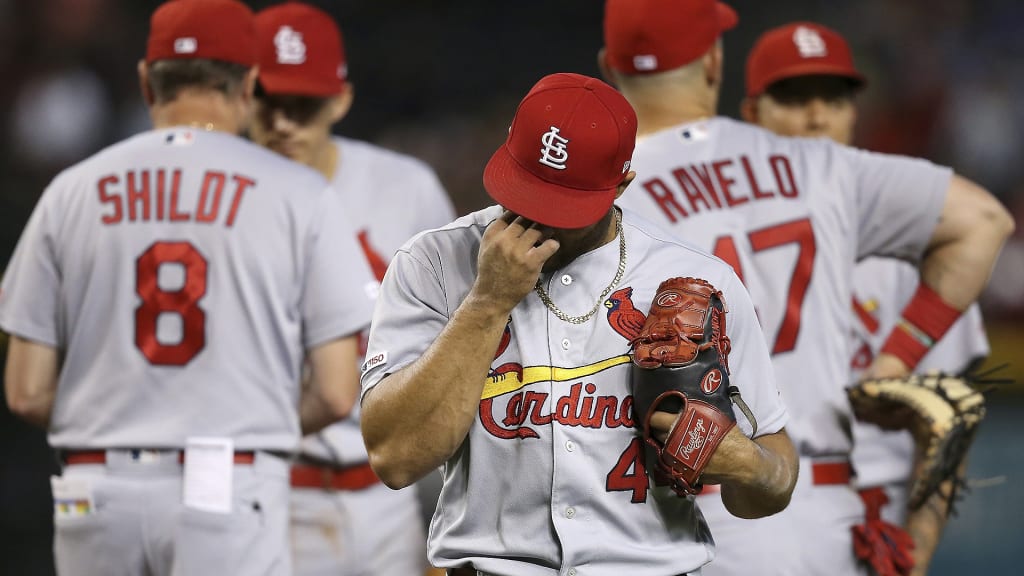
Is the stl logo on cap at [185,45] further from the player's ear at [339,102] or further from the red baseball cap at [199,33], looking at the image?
the player's ear at [339,102]

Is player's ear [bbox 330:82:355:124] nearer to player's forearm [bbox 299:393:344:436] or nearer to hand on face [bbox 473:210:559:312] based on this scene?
player's forearm [bbox 299:393:344:436]

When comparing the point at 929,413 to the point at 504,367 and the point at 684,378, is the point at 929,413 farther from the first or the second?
the point at 504,367

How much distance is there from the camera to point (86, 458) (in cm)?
368

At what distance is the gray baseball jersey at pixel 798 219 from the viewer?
141 inches

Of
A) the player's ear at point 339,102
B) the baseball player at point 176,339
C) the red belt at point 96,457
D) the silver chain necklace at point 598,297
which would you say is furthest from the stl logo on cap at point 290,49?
the silver chain necklace at point 598,297

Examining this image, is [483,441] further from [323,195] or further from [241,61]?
[241,61]

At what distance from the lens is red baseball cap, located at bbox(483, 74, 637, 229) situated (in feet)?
7.93

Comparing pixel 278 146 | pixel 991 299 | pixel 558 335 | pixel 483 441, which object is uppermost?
pixel 558 335

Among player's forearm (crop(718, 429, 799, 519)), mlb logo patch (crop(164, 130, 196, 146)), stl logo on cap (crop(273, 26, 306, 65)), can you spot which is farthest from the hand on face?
stl logo on cap (crop(273, 26, 306, 65))

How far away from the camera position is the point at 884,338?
4.66m

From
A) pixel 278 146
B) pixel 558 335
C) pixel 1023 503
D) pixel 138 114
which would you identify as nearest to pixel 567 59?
pixel 138 114

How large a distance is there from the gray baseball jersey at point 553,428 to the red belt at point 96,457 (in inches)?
48.9

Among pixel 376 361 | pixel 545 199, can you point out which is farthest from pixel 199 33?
pixel 545 199

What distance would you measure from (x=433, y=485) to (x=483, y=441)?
3.33 m
